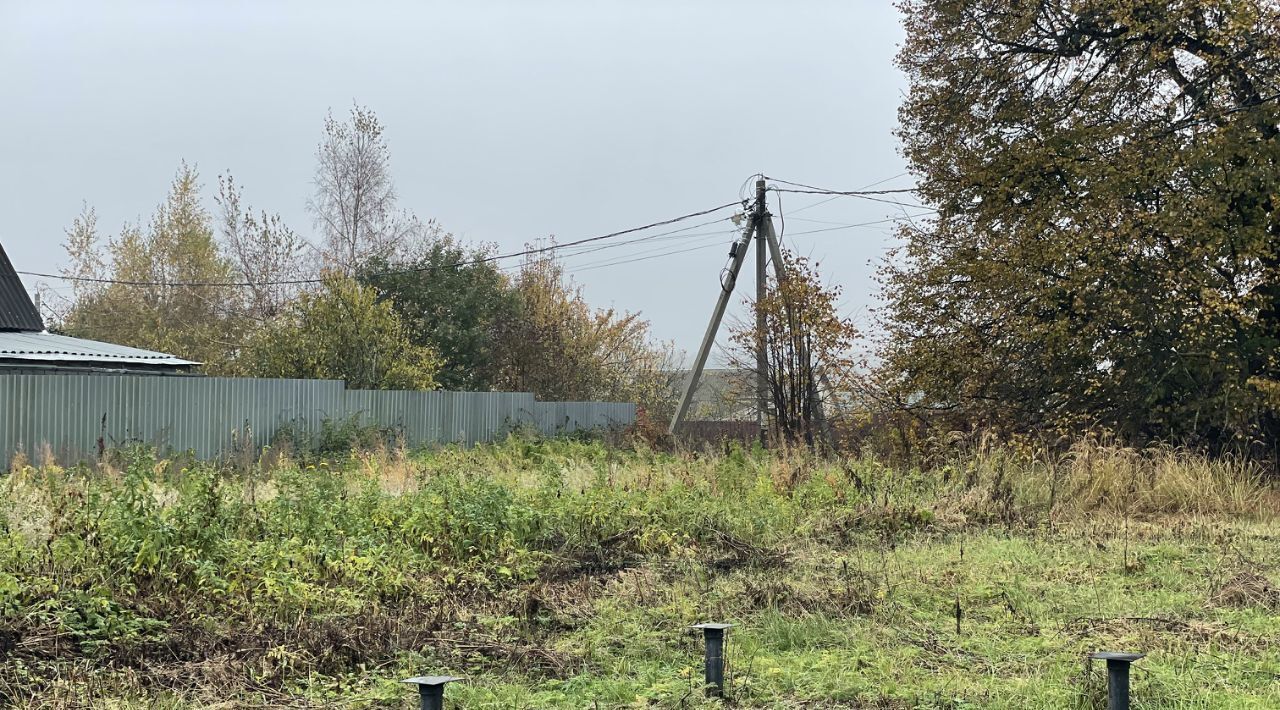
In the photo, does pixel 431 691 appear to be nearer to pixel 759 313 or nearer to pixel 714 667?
pixel 714 667

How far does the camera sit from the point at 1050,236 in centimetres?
1462

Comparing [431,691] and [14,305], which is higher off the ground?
[14,305]

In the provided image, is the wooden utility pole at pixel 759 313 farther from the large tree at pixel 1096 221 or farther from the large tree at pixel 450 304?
the large tree at pixel 450 304

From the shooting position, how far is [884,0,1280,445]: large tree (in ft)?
43.4

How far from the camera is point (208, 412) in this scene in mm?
17766

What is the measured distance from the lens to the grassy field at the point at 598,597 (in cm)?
455

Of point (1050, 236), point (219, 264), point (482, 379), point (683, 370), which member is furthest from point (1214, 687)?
point (683, 370)

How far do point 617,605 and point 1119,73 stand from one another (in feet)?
41.5

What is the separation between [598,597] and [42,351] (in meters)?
15.3

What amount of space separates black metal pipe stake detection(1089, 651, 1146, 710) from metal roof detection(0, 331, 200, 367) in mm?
18027

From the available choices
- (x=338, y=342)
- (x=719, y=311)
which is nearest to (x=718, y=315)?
(x=719, y=311)

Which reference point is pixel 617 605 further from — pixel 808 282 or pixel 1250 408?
pixel 808 282

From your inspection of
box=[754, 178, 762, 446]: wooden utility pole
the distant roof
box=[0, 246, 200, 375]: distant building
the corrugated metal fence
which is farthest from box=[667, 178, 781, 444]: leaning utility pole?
the distant roof

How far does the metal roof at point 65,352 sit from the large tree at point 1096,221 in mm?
13414
